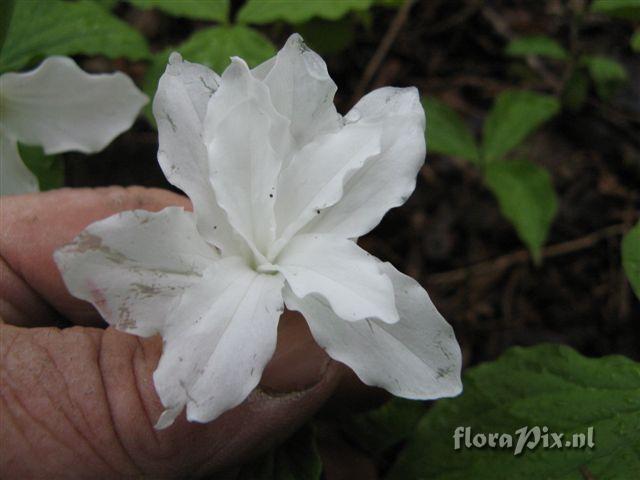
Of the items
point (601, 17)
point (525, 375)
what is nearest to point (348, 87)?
point (601, 17)

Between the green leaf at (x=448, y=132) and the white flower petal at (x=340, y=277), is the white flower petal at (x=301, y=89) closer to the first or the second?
the white flower petal at (x=340, y=277)

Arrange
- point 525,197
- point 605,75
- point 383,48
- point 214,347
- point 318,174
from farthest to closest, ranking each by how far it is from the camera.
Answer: point 383,48, point 605,75, point 525,197, point 318,174, point 214,347

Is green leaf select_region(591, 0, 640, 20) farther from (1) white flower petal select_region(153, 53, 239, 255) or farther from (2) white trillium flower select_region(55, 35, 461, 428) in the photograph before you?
(1) white flower petal select_region(153, 53, 239, 255)

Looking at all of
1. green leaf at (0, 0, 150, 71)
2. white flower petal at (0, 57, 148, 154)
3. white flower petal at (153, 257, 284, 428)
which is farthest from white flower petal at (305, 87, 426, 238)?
green leaf at (0, 0, 150, 71)

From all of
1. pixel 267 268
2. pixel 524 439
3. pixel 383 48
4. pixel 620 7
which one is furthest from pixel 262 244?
pixel 383 48

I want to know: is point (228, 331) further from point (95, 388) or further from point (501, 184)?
point (501, 184)

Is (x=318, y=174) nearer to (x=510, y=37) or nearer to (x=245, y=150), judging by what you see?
(x=245, y=150)
